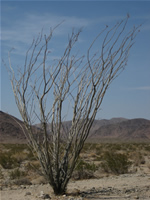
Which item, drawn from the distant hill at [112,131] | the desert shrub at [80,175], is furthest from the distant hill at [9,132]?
the desert shrub at [80,175]

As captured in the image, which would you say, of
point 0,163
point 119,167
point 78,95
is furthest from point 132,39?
point 0,163

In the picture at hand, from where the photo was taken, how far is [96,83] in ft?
25.6

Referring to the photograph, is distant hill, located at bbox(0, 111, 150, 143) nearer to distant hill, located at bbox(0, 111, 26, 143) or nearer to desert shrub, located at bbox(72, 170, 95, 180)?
distant hill, located at bbox(0, 111, 26, 143)

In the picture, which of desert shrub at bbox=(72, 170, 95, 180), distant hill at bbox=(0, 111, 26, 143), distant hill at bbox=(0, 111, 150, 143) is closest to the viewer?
desert shrub at bbox=(72, 170, 95, 180)

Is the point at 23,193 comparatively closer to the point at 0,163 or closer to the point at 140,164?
the point at 0,163

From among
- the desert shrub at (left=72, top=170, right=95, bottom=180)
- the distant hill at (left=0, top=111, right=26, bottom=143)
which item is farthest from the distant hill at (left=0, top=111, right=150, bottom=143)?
the desert shrub at (left=72, top=170, right=95, bottom=180)

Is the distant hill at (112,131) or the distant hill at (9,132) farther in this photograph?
the distant hill at (112,131)

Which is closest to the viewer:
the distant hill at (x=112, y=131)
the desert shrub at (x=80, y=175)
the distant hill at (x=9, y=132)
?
the desert shrub at (x=80, y=175)

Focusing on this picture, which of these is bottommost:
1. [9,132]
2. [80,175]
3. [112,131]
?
[80,175]

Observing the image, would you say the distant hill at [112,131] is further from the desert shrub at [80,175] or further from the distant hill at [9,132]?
the desert shrub at [80,175]

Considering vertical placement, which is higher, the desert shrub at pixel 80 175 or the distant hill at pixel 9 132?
the distant hill at pixel 9 132

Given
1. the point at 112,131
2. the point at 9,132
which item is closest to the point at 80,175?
the point at 9,132

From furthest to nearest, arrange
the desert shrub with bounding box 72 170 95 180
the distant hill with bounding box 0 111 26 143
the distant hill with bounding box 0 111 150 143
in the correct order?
the distant hill with bounding box 0 111 150 143, the distant hill with bounding box 0 111 26 143, the desert shrub with bounding box 72 170 95 180

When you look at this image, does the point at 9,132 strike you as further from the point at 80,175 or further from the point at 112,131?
the point at 80,175
